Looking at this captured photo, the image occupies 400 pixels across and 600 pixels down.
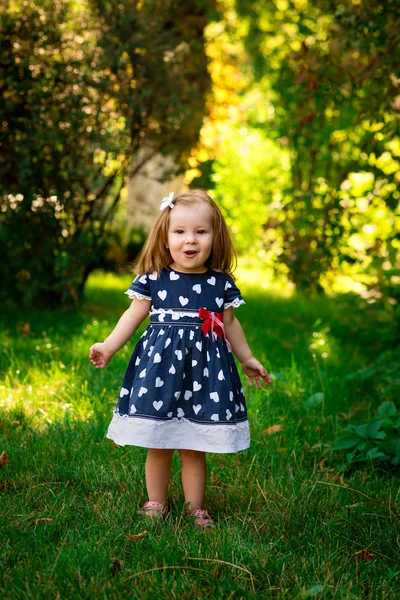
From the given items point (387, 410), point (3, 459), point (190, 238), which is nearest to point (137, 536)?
point (3, 459)

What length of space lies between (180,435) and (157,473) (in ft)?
0.75

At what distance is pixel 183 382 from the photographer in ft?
9.12

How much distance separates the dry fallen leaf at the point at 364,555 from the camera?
100 inches

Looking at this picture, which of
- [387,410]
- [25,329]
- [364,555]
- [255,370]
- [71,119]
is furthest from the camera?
[71,119]

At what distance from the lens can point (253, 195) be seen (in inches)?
Answer: 539

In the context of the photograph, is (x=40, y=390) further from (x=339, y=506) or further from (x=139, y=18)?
(x=139, y=18)

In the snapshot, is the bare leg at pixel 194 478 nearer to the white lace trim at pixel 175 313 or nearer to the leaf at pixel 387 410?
the white lace trim at pixel 175 313

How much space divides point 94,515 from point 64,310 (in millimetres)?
4348

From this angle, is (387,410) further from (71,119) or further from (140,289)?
(71,119)

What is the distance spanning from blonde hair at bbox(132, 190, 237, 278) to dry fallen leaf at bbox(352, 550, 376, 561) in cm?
123

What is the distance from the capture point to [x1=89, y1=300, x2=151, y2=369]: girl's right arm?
2.89 meters

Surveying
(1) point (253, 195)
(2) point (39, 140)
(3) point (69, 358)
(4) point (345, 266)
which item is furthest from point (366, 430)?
(1) point (253, 195)

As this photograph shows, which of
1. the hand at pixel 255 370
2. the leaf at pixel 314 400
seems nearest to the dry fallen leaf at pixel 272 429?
the leaf at pixel 314 400

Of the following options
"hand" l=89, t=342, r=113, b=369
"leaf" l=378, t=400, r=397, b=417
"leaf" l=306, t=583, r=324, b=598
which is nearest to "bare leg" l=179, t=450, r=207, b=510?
"hand" l=89, t=342, r=113, b=369
